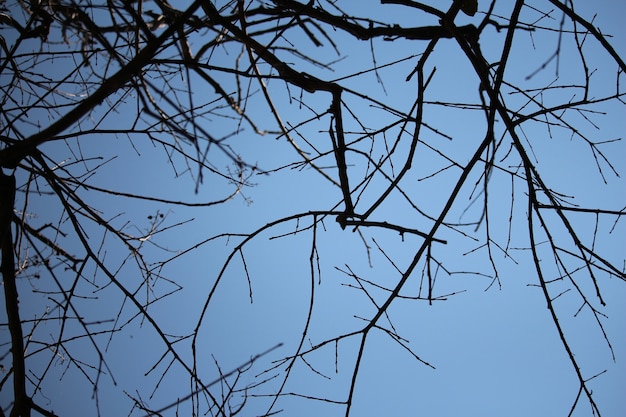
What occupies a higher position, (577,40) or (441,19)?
(441,19)

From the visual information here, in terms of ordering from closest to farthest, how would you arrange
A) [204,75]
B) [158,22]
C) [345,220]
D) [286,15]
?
[345,220], [286,15], [204,75], [158,22]

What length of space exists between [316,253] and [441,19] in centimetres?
113

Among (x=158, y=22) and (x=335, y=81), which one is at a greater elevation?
(x=158, y=22)

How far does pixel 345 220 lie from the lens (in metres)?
2.02

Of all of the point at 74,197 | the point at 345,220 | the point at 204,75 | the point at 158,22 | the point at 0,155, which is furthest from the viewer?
the point at 158,22

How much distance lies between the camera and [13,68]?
2264mm

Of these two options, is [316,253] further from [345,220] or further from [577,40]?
[577,40]

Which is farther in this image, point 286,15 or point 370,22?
point 286,15

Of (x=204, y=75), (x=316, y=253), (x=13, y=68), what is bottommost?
(x=316, y=253)

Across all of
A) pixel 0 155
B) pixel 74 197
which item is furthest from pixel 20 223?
pixel 0 155

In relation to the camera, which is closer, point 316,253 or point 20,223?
point 316,253

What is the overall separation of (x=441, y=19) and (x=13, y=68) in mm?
2091

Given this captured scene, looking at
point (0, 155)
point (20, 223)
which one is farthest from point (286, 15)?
point (20, 223)

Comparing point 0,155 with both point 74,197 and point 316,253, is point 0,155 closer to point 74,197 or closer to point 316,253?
point 74,197
